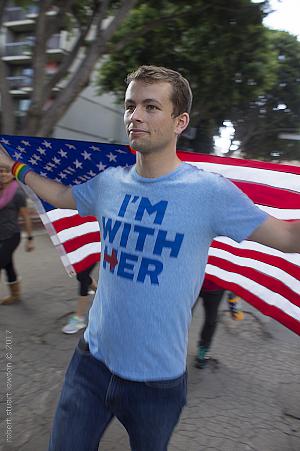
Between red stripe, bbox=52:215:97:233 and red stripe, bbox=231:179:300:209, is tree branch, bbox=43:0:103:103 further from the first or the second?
red stripe, bbox=231:179:300:209

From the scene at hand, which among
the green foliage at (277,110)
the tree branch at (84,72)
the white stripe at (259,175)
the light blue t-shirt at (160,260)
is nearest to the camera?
the light blue t-shirt at (160,260)

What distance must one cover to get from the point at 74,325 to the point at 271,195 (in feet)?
8.59

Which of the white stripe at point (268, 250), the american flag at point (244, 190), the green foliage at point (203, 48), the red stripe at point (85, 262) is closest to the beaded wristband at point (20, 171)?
the american flag at point (244, 190)

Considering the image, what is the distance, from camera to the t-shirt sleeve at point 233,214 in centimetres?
153

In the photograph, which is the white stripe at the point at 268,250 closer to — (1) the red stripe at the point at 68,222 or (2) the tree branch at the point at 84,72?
(1) the red stripe at the point at 68,222

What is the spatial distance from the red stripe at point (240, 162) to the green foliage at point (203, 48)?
731cm

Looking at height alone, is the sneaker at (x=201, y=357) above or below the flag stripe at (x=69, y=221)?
below

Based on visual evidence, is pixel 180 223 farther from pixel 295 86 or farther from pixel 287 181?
pixel 295 86

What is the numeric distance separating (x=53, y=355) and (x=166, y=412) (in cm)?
246

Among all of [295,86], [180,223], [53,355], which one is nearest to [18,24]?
[295,86]

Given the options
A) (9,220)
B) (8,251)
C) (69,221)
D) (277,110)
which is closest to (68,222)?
(69,221)

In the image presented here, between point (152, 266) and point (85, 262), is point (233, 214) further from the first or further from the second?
point (85, 262)

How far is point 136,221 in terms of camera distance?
155cm

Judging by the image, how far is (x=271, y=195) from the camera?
251 cm
